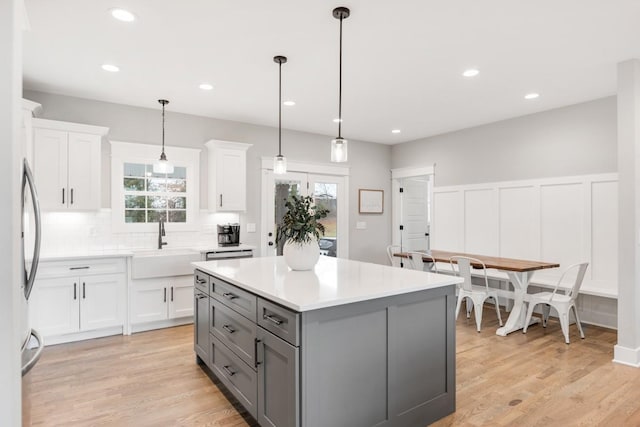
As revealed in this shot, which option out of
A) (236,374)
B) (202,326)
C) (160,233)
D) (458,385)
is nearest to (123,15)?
(202,326)

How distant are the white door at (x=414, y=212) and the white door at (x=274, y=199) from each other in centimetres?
228

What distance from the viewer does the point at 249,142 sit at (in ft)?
18.0

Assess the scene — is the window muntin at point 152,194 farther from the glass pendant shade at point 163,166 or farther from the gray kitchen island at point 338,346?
the gray kitchen island at point 338,346

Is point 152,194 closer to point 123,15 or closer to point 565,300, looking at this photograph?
point 123,15

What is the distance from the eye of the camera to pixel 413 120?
5.34 m

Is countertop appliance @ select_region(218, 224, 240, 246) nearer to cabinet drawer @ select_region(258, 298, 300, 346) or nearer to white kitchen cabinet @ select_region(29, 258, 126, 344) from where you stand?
white kitchen cabinet @ select_region(29, 258, 126, 344)

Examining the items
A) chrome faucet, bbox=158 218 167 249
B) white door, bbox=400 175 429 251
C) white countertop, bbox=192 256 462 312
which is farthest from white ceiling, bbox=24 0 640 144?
white door, bbox=400 175 429 251

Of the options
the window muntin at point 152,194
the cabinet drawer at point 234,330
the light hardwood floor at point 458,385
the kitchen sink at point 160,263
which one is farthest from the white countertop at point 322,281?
the window muntin at point 152,194

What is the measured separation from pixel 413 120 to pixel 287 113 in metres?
1.82

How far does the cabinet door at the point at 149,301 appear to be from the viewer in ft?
13.7

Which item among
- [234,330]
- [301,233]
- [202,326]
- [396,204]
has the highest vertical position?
[396,204]

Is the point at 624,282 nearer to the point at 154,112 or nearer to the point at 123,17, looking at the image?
the point at 123,17

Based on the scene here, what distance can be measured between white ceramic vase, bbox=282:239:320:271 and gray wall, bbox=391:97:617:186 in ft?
12.2

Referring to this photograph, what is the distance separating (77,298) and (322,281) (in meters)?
2.99
